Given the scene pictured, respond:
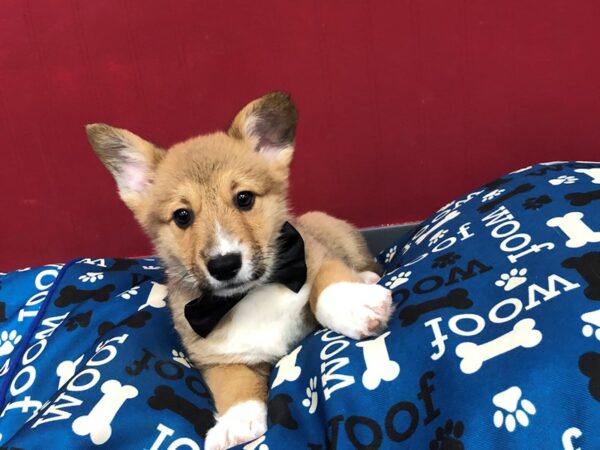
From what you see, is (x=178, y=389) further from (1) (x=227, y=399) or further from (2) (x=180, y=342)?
(2) (x=180, y=342)

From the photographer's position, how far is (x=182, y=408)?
1.54 metres

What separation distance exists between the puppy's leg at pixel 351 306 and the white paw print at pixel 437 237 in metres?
0.36

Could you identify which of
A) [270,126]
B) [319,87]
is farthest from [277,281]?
[319,87]

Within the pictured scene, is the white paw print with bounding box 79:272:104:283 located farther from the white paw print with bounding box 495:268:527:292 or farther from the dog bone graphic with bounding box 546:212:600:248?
the dog bone graphic with bounding box 546:212:600:248

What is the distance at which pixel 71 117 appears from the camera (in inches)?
105

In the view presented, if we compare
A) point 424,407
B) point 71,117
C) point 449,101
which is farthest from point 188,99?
point 424,407

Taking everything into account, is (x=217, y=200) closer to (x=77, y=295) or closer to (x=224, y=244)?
(x=224, y=244)

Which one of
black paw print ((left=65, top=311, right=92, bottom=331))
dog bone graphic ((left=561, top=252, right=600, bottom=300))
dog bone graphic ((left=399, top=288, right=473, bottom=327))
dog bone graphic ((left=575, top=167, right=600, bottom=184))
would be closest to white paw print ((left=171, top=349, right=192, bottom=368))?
black paw print ((left=65, top=311, right=92, bottom=331))

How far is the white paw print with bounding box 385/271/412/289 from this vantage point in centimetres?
164

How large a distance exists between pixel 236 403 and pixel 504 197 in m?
1.05

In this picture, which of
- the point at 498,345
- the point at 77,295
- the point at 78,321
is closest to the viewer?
the point at 498,345

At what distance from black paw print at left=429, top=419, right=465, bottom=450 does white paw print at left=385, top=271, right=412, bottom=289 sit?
0.50 meters

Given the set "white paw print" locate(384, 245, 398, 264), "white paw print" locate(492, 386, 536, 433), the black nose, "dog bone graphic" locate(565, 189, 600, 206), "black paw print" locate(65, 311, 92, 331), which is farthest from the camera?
"white paw print" locate(384, 245, 398, 264)

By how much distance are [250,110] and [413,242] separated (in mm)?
779
